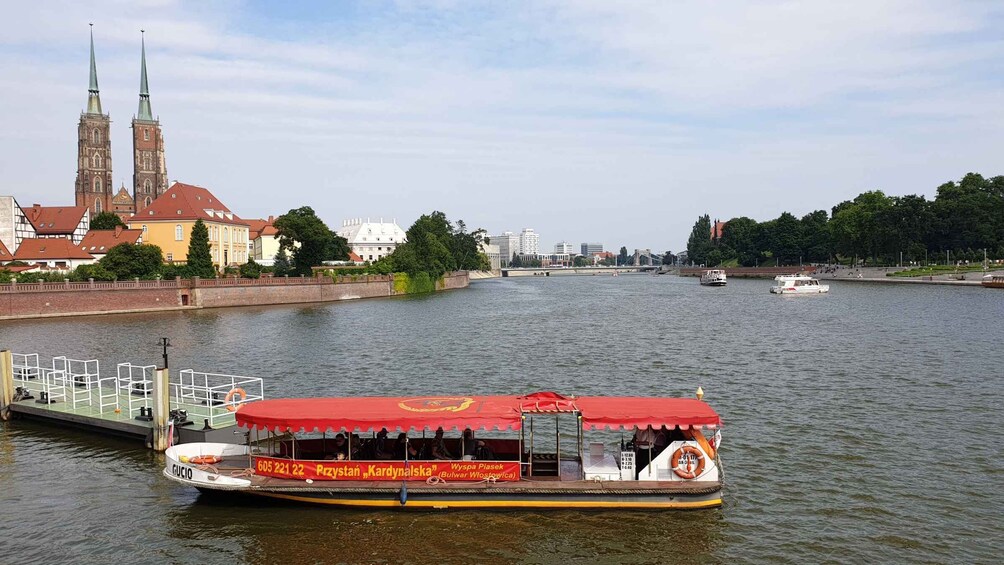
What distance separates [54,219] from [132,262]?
131 ft

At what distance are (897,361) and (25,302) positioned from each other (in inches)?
3194

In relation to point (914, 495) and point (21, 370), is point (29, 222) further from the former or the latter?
point (914, 495)

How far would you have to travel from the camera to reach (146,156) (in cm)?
17312

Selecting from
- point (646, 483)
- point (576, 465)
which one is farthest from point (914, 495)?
point (576, 465)

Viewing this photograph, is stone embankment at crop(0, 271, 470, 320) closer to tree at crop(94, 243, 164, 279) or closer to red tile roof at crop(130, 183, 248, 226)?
tree at crop(94, 243, 164, 279)

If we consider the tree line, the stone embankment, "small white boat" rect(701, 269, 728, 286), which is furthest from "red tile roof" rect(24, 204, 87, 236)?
the tree line

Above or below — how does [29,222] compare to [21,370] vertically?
above

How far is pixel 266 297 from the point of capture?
97.6m

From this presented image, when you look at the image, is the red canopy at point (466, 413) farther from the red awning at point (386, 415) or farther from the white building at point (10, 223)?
the white building at point (10, 223)

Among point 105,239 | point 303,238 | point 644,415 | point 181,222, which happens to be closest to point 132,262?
point 181,222

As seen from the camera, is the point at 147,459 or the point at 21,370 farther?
the point at 21,370

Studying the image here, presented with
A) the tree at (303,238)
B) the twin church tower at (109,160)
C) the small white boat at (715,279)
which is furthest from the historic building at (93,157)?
the small white boat at (715,279)

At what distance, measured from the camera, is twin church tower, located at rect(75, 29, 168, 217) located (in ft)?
552

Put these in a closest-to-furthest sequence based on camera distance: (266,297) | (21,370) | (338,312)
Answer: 1. (21,370)
2. (338,312)
3. (266,297)
